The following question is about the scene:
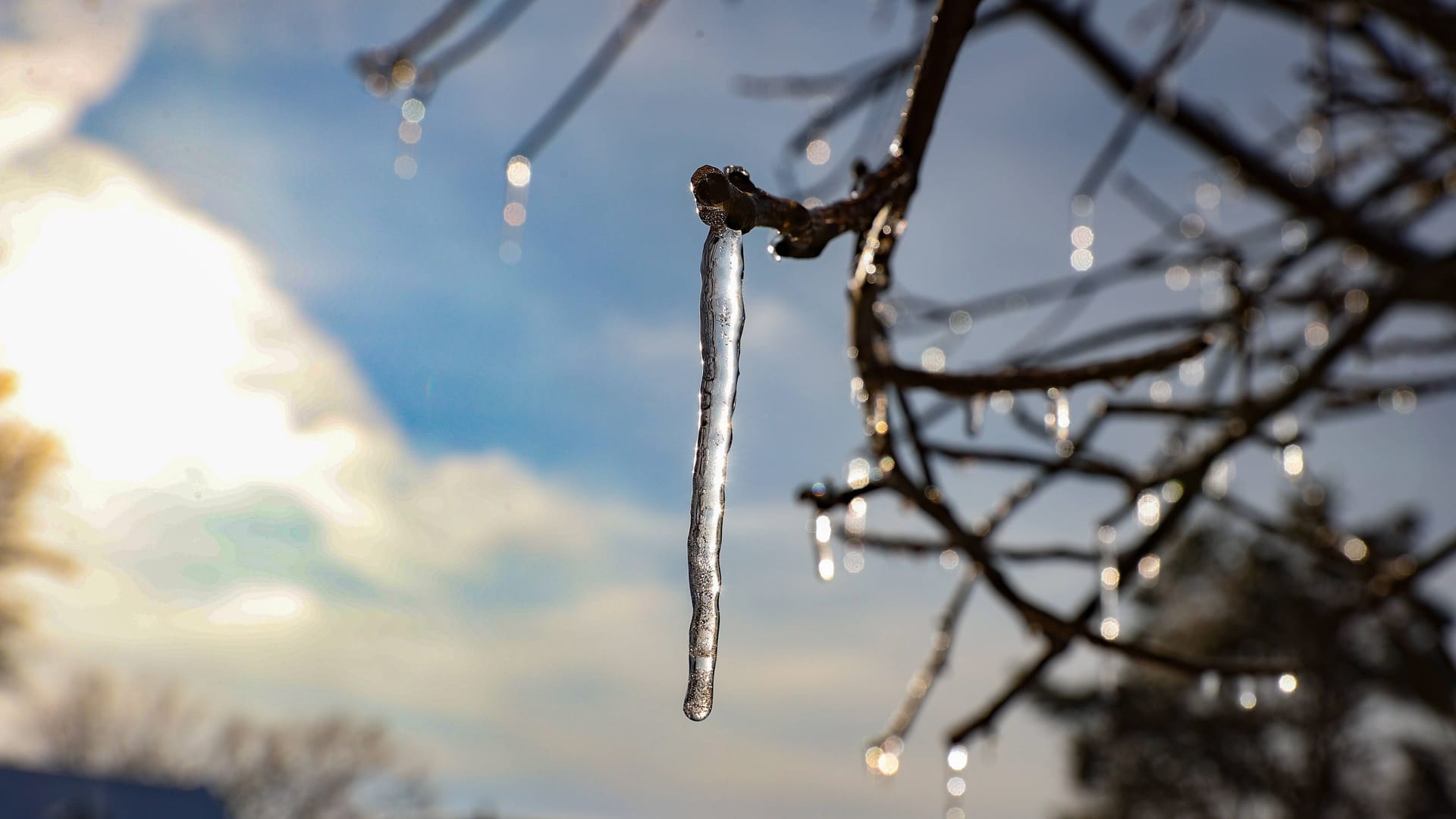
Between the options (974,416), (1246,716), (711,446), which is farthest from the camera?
(1246,716)

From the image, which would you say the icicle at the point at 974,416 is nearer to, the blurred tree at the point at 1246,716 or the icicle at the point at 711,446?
the icicle at the point at 711,446

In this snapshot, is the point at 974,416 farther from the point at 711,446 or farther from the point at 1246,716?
the point at 1246,716

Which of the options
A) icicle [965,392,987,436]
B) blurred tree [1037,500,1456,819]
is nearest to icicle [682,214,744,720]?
icicle [965,392,987,436]

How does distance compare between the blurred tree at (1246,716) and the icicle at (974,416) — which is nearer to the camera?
the icicle at (974,416)

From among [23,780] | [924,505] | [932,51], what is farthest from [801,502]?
[23,780]

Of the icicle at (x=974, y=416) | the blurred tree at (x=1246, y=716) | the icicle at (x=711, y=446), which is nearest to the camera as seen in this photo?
the icicle at (x=711, y=446)

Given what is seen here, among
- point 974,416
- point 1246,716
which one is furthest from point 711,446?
point 1246,716

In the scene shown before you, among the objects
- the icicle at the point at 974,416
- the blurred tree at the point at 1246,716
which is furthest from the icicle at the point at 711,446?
the blurred tree at the point at 1246,716
